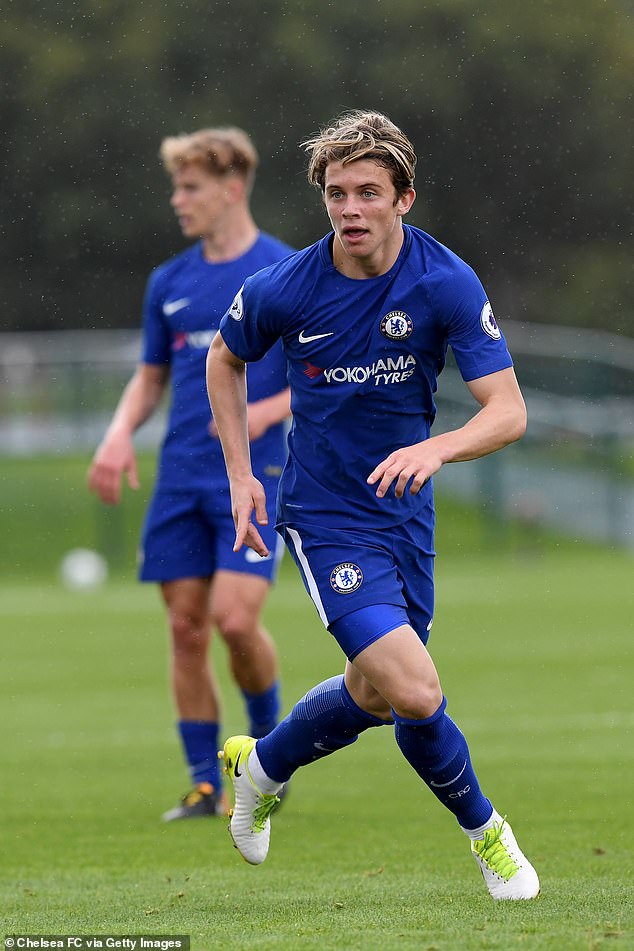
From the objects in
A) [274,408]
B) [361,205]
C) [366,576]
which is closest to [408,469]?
[366,576]

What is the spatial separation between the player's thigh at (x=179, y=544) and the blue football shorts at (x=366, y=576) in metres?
1.94

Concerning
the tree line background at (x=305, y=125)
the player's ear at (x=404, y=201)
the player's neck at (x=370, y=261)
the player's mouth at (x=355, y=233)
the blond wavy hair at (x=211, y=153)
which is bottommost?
the tree line background at (x=305, y=125)

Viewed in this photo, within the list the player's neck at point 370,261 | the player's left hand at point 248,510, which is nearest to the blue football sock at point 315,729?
the player's left hand at point 248,510

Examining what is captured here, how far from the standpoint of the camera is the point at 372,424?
17.9 feet

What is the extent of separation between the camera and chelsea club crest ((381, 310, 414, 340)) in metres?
5.34

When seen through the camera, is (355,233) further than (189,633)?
No

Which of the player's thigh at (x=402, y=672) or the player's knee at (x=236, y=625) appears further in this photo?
the player's knee at (x=236, y=625)

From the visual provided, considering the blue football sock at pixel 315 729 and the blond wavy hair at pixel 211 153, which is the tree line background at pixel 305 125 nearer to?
the blond wavy hair at pixel 211 153

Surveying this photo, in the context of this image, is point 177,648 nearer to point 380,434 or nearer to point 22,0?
point 380,434

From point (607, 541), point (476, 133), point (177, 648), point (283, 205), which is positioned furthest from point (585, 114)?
point (177, 648)

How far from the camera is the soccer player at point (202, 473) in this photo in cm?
741

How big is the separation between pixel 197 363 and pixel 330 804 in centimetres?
201

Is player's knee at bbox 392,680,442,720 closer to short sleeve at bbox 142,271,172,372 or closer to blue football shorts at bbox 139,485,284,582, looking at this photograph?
blue football shorts at bbox 139,485,284,582

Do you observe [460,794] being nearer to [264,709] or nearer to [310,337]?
[310,337]
